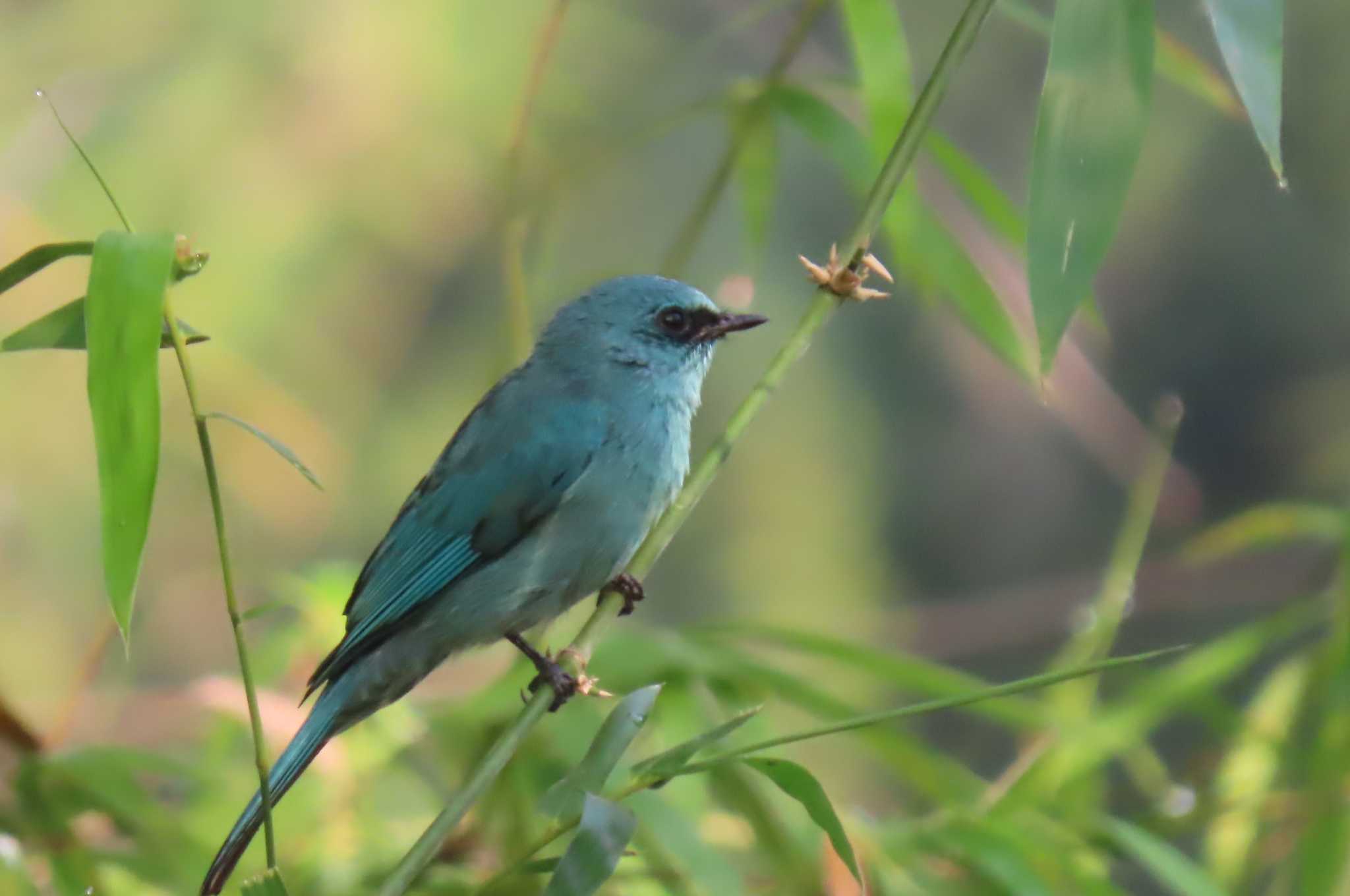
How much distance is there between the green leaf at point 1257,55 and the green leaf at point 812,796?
2.76 ft

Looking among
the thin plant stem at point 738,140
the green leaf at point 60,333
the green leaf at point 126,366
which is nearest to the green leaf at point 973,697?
the green leaf at point 126,366

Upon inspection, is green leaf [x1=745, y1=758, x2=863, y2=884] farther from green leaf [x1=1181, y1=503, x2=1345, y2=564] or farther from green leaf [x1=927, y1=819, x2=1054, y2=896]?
green leaf [x1=1181, y1=503, x2=1345, y2=564]

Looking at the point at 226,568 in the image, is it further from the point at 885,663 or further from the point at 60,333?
the point at 885,663

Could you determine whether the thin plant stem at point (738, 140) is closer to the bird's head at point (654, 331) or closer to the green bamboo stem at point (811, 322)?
the bird's head at point (654, 331)

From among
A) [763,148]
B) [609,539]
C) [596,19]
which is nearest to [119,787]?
[609,539]

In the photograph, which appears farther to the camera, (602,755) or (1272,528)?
(1272,528)

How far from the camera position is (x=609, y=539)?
2803 millimetres

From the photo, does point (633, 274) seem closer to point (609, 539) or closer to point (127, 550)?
point (609, 539)

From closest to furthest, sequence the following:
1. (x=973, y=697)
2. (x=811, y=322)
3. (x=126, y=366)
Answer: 1. (x=973, y=697)
2. (x=126, y=366)
3. (x=811, y=322)

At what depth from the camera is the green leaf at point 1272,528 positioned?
3231 mm

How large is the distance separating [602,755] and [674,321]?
5.33ft

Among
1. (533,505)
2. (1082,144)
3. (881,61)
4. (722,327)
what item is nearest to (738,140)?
(722,327)

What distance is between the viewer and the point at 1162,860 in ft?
8.27

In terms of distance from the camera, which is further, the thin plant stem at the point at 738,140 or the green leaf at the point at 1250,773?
the green leaf at the point at 1250,773
